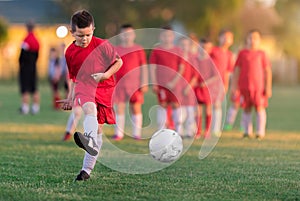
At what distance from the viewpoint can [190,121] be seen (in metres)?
13.7

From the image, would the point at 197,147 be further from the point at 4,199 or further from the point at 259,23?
the point at 259,23

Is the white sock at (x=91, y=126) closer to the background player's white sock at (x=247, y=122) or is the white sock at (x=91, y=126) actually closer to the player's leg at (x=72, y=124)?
the player's leg at (x=72, y=124)

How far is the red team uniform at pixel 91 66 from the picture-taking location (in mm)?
7793

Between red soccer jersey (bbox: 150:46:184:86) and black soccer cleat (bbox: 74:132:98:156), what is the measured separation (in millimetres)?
5883

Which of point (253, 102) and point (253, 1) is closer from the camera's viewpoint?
point (253, 102)

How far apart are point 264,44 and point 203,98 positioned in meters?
57.6

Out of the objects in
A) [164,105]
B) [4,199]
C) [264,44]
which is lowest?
[4,199]

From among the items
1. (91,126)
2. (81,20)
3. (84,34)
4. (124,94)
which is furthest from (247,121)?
(81,20)

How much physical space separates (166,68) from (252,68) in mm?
1658

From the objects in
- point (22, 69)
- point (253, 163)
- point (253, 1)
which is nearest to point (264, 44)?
point (253, 1)

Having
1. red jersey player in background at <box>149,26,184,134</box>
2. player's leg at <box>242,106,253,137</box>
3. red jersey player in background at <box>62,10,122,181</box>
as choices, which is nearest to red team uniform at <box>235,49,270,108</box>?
player's leg at <box>242,106,253,137</box>

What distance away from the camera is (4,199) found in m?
6.75

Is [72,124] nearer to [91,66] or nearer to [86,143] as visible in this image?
[91,66]

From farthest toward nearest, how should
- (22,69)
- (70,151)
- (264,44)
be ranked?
(264,44) < (22,69) < (70,151)
